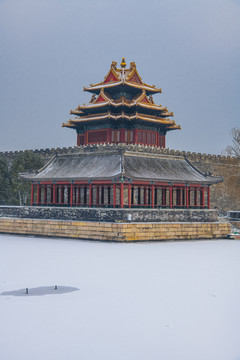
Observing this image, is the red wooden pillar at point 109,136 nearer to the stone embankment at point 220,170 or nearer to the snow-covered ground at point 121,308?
the stone embankment at point 220,170

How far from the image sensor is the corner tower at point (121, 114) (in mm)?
36888

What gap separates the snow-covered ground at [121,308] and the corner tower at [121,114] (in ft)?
54.6

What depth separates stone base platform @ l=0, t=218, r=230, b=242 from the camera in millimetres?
27344

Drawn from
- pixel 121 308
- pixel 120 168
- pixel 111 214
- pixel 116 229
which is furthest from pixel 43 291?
pixel 120 168

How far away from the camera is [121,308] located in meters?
12.1

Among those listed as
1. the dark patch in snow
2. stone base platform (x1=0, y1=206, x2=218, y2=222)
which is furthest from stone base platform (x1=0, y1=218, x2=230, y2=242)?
the dark patch in snow

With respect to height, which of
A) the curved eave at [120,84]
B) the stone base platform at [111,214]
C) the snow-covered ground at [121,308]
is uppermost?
the curved eave at [120,84]

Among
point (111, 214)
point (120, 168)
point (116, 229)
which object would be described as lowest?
point (116, 229)

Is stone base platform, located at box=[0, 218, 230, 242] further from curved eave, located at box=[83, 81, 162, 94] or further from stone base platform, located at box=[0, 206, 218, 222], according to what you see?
curved eave, located at box=[83, 81, 162, 94]

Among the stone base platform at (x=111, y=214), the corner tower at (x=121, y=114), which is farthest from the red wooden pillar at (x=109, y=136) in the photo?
the stone base platform at (x=111, y=214)

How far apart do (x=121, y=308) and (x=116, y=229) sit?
15054mm

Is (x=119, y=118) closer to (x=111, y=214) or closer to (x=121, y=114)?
(x=121, y=114)

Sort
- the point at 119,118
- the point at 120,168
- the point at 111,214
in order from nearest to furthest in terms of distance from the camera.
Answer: the point at 111,214, the point at 120,168, the point at 119,118

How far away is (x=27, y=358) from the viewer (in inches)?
343
